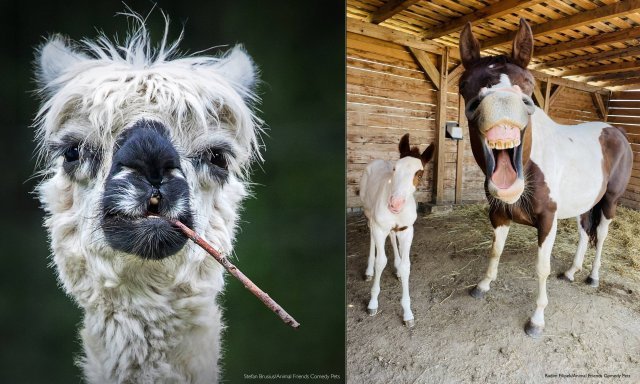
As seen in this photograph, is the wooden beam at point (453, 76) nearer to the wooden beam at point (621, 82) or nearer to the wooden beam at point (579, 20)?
the wooden beam at point (579, 20)

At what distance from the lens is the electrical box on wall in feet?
3.93

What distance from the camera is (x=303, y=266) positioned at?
1001 millimetres

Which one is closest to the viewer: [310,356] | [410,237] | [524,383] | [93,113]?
[93,113]

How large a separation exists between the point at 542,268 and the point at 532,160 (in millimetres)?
482

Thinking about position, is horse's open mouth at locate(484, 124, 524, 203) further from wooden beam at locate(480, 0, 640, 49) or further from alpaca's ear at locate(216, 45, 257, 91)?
alpaca's ear at locate(216, 45, 257, 91)

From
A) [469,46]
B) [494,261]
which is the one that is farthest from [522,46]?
[494,261]

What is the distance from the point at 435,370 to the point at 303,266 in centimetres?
80

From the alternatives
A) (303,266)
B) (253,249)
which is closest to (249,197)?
(253,249)

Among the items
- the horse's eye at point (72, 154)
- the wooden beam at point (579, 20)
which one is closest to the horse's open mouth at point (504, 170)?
the wooden beam at point (579, 20)

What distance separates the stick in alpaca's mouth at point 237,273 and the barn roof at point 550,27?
114 cm

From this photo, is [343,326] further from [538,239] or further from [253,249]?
[538,239]

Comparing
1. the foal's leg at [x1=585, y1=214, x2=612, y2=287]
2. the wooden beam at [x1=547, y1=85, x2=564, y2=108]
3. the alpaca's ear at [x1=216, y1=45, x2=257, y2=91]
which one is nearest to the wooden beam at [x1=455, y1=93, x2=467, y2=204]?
the wooden beam at [x1=547, y1=85, x2=564, y2=108]

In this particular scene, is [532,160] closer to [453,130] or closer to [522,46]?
[453,130]

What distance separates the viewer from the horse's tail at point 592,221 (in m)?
1.30
